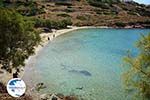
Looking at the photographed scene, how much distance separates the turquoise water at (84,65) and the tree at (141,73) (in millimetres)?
21856

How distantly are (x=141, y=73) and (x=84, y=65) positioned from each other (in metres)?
53.1

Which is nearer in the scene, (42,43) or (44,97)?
(44,97)

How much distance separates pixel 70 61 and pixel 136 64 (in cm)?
5844

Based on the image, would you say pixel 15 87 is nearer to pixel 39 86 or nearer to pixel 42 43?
pixel 39 86

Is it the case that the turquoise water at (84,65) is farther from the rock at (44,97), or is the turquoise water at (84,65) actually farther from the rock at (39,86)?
the rock at (44,97)

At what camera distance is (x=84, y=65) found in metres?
85.8

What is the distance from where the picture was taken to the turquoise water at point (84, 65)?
200 ft

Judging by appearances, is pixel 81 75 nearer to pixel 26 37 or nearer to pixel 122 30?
pixel 26 37

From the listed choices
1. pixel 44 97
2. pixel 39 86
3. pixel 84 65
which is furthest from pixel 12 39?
pixel 84 65

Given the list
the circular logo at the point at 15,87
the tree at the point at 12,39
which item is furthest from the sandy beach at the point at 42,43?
the circular logo at the point at 15,87

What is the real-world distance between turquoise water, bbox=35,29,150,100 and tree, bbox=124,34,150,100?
71.7 ft

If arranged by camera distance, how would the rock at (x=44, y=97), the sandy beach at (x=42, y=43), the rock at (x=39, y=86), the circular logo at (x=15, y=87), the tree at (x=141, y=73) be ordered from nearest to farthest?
the circular logo at (x=15, y=87) < the tree at (x=141, y=73) < the rock at (x=44, y=97) < the rock at (x=39, y=86) < the sandy beach at (x=42, y=43)

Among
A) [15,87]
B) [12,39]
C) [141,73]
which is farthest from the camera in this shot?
[12,39]

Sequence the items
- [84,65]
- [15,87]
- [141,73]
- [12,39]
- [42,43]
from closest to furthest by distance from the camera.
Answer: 1. [15,87]
2. [141,73]
3. [12,39]
4. [84,65]
5. [42,43]
